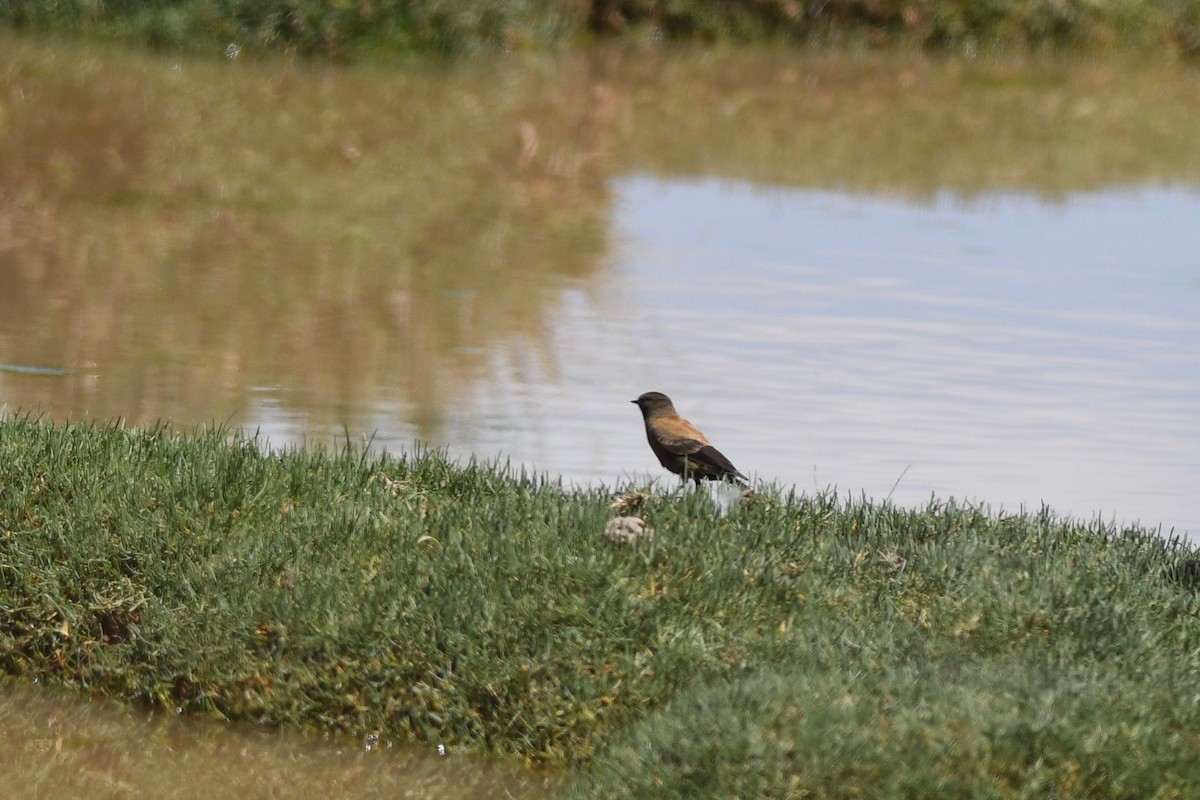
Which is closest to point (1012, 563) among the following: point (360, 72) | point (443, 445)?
point (443, 445)

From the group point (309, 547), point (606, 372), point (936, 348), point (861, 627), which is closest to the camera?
point (861, 627)

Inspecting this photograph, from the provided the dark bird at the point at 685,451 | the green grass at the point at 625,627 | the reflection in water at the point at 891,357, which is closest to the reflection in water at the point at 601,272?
the reflection in water at the point at 891,357

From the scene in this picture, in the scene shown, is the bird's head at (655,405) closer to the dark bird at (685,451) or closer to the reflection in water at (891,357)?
the dark bird at (685,451)

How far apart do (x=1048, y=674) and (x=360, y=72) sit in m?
15.1

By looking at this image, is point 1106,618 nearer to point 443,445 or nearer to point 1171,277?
point 443,445

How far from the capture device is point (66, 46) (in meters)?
18.6

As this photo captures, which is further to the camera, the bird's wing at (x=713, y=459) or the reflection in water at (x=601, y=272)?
the reflection in water at (x=601, y=272)

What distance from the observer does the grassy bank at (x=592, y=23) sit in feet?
63.9

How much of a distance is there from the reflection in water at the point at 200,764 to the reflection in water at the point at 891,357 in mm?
2236

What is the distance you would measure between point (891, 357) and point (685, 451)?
11.0ft

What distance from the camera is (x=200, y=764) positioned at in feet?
16.8

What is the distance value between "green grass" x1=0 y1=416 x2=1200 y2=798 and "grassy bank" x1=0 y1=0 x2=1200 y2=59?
13.9 m

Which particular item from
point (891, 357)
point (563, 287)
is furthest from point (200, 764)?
point (563, 287)

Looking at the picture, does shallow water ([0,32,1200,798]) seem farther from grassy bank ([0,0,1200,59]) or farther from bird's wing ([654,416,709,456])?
grassy bank ([0,0,1200,59])
